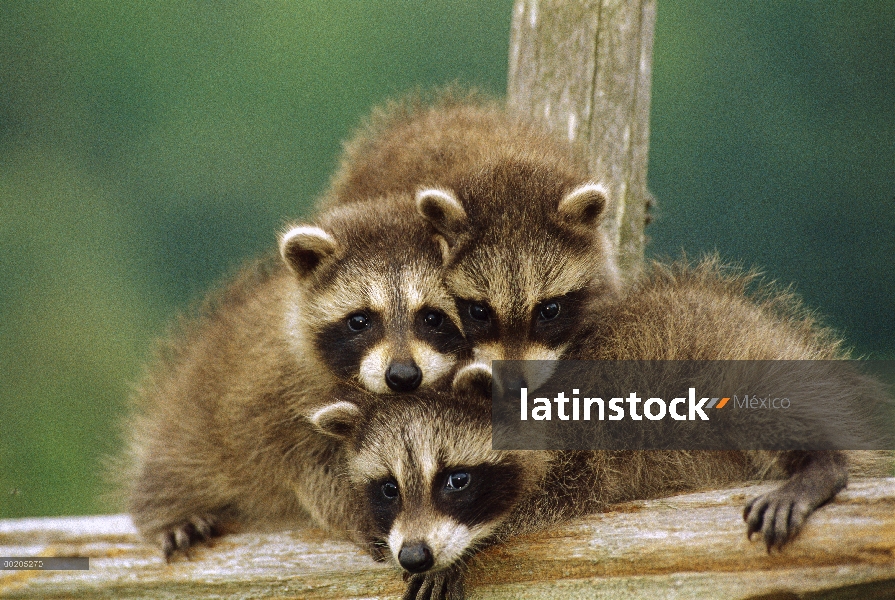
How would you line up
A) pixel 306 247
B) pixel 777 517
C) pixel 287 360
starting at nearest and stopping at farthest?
pixel 777 517, pixel 306 247, pixel 287 360

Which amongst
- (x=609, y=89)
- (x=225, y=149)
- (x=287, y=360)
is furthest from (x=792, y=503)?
(x=225, y=149)

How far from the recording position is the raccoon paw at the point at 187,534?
4.80 m

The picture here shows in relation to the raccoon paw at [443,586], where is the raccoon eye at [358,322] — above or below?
above

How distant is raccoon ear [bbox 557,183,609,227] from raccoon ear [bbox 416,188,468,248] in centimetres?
48

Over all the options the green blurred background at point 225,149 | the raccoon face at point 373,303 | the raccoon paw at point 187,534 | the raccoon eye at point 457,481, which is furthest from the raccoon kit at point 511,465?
the green blurred background at point 225,149

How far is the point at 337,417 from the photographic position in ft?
12.9

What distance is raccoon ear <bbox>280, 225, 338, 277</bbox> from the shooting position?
14.4 ft

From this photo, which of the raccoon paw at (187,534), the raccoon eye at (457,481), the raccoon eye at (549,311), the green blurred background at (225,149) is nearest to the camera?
the raccoon eye at (457,481)

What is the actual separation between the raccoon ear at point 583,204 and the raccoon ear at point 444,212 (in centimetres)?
48

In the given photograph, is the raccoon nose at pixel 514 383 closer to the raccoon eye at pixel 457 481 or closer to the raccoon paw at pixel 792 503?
the raccoon eye at pixel 457 481

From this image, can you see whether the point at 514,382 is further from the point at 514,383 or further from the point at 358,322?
the point at 358,322

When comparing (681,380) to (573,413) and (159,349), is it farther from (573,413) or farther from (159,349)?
(159,349)

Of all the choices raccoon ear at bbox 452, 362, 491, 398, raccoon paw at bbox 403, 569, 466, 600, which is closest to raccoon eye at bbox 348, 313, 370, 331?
raccoon ear at bbox 452, 362, 491, 398

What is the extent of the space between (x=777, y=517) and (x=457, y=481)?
1.20 meters
